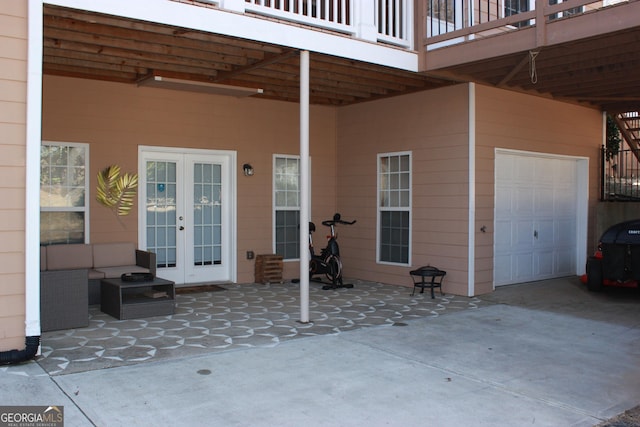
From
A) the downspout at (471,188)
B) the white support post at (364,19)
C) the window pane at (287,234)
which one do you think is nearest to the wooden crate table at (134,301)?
the window pane at (287,234)

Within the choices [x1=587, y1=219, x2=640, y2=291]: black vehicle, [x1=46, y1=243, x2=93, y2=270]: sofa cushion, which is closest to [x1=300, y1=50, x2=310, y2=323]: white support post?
[x1=46, y1=243, x2=93, y2=270]: sofa cushion

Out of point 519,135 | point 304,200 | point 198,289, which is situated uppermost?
point 519,135

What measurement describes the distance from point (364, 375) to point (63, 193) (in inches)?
199

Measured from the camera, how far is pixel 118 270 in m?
7.05

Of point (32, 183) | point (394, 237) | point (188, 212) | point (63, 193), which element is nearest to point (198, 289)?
point (188, 212)

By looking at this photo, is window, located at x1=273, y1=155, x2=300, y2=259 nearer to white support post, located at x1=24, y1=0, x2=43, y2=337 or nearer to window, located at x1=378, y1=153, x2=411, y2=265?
window, located at x1=378, y1=153, x2=411, y2=265

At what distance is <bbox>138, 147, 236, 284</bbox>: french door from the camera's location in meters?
8.23

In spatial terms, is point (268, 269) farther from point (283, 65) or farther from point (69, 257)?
point (283, 65)

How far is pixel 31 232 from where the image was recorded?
4.52 metres

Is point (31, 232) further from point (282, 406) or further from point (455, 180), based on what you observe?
point (455, 180)

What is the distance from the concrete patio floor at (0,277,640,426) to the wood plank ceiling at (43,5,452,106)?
2987 mm

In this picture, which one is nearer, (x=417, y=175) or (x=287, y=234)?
(x=417, y=175)

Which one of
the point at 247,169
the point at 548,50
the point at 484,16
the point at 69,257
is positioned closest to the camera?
the point at 548,50

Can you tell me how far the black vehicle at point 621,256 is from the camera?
7.50 metres
